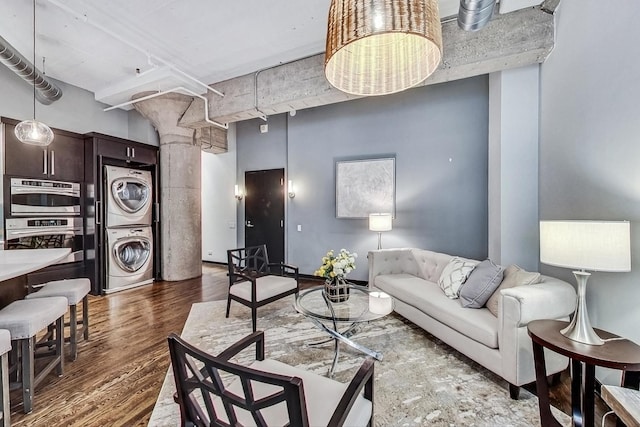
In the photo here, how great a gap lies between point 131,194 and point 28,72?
1906mm

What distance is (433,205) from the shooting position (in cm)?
430

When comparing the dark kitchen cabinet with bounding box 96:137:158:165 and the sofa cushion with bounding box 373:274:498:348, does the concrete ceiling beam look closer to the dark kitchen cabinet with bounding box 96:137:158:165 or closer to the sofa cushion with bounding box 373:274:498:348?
the dark kitchen cabinet with bounding box 96:137:158:165

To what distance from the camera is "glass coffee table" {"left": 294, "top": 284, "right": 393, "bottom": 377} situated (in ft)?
7.38

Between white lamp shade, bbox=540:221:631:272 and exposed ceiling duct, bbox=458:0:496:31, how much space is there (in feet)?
5.84

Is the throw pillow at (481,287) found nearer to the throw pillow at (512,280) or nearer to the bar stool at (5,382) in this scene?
the throw pillow at (512,280)

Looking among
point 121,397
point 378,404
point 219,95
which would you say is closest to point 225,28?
point 219,95

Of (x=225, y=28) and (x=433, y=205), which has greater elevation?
(x=225, y=28)

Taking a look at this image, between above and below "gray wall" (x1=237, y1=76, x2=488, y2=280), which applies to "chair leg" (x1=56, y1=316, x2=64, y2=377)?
below

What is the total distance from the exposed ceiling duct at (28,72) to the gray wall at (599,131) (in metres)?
5.21

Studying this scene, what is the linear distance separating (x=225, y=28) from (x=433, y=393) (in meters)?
3.91

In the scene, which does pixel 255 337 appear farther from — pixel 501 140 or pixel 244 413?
pixel 501 140

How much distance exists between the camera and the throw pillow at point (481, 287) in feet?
8.04

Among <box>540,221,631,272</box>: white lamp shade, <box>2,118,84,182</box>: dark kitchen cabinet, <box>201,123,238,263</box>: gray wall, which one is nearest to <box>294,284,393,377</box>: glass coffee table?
<box>540,221,631,272</box>: white lamp shade

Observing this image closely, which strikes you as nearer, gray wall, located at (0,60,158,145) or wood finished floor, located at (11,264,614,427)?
wood finished floor, located at (11,264,614,427)
